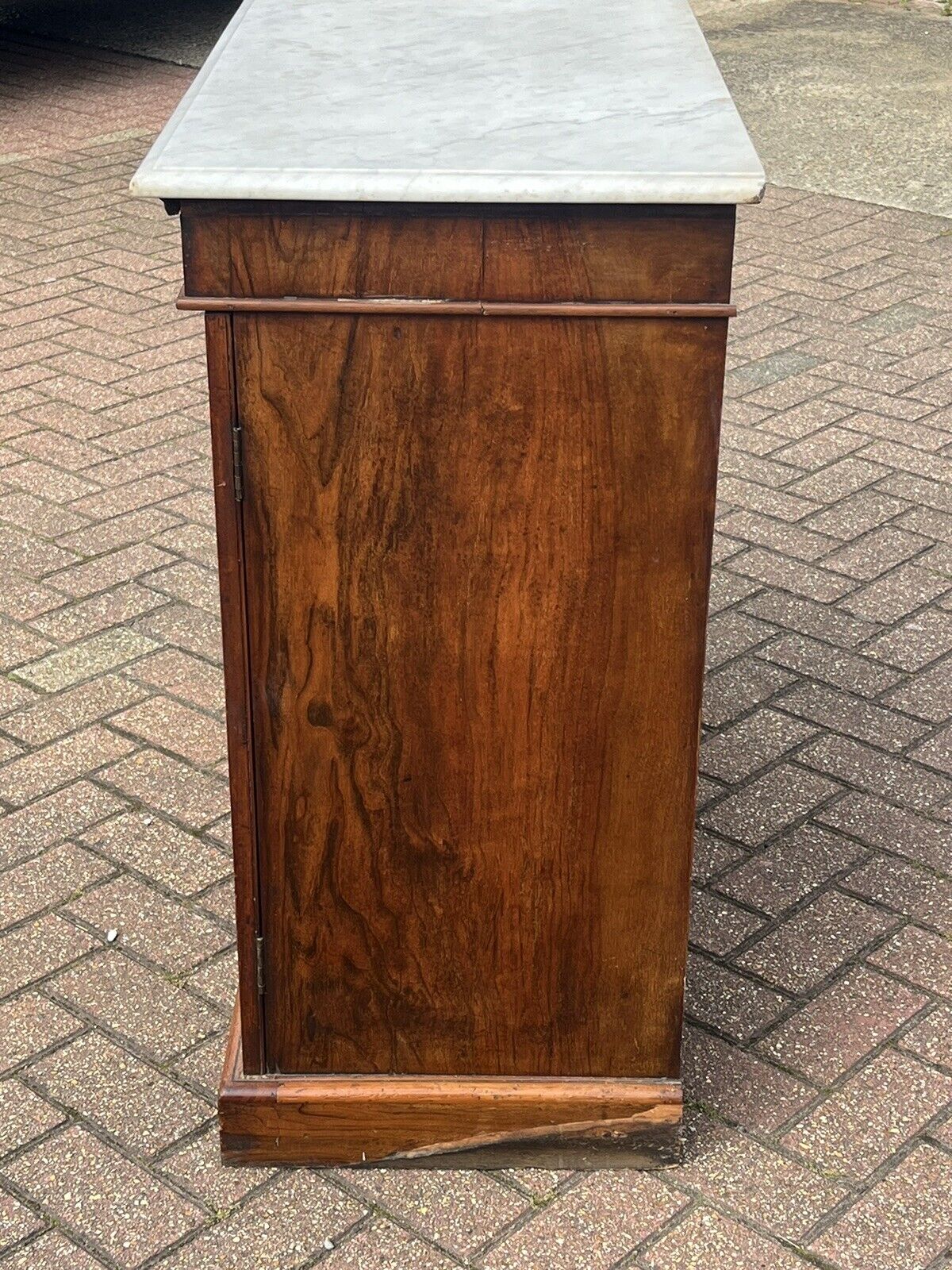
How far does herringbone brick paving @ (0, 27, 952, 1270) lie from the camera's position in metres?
2.18

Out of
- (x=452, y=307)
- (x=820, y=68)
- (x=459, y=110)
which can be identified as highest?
(x=459, y=110)

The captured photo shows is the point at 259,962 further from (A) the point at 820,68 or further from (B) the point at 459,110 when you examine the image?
(A) the point at 820,68

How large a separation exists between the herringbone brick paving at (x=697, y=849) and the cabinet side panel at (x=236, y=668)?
10.8 inches

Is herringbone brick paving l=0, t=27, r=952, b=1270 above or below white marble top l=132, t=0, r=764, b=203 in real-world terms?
below

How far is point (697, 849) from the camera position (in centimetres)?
291

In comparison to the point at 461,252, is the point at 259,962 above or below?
below

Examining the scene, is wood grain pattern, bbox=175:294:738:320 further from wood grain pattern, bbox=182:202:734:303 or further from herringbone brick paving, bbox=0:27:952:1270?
herringbone brick paving, bbox=0:27:952:1270

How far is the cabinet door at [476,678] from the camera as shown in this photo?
1.87 meters

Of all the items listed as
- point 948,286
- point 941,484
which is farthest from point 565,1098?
point 948,286

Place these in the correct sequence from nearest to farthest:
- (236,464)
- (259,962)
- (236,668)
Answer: (236,464)
(236,668)
(259,962)

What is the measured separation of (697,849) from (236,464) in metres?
1.35

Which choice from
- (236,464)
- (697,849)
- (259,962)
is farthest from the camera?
(697,849)

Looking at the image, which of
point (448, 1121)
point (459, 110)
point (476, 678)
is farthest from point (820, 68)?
point (448, 1121)

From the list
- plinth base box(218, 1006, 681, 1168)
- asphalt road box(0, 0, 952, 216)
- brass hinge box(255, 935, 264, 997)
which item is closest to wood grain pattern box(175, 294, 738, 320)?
brass hinge box(255, 935, 264, 997)
